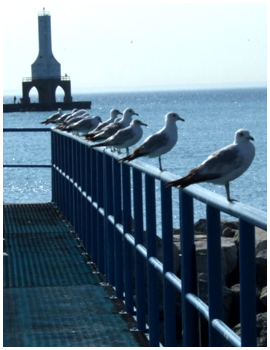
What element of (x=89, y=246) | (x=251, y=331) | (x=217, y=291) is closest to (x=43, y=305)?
(x=89, y=246)

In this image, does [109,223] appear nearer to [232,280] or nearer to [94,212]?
[94,212]

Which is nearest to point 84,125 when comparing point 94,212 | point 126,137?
point 126,137

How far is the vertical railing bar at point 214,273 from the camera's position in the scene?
3.68m

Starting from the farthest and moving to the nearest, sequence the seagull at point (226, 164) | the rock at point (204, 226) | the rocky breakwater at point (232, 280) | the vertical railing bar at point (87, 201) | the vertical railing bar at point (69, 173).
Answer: the rock at point (204, 226), the vertical railing bar at point (69, 173), the vertical railing bar at point (87, 201), the rocky breakwater at point (232, 280), the seagull at point (226, 164)

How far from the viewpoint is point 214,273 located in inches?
145

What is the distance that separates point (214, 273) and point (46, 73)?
342 feet

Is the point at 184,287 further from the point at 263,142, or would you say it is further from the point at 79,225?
the point at 263,142

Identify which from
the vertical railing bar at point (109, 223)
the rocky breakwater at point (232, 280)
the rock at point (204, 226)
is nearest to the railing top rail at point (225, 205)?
the vertical railing bar at point (109, 223)

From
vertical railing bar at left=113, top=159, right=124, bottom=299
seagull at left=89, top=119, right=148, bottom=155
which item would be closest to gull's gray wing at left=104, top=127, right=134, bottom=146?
seagull at left=89, top=119, right=148, bottom=155

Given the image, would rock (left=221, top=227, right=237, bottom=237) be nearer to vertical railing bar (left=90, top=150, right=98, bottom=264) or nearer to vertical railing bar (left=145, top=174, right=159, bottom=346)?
vertical railing bar (left=90, top=150, right=98, bottom=264)

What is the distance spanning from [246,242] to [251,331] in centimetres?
34

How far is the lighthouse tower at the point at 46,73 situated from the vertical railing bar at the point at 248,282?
313ft

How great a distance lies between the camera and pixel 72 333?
18.4 ft

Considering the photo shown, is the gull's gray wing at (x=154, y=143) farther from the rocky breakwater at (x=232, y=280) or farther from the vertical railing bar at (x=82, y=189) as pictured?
the vertical railing bar at (x=82, y=189)
